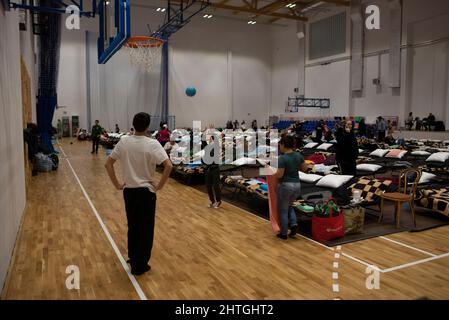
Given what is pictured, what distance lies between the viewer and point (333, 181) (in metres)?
6.64

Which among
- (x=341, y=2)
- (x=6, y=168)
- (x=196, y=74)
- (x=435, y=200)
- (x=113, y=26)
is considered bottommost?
(x=435, y=200)

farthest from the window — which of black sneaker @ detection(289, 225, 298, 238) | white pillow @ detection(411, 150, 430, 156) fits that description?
black sneaker @ detection(289, 225, 298, 238)

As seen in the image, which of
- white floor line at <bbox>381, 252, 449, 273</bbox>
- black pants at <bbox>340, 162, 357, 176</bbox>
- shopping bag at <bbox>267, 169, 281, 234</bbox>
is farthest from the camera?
black pants at <bbox>340, 162, 357, 176</bbox>

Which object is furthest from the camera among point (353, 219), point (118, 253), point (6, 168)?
point (353, 219)

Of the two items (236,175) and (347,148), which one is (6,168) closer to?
(236,175)

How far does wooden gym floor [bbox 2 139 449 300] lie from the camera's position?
3.53 m

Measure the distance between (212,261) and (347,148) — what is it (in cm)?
375

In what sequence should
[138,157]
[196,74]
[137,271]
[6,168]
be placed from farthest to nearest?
[196,74], [6,168], [137,271], [138,157]

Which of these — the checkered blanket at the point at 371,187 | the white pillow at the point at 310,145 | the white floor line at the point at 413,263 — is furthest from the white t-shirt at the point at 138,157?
the white pillow at the point at 310,145

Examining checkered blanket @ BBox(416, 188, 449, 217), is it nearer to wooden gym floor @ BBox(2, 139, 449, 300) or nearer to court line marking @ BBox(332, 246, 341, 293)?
wooden gym floor @ BBox(2, 139, 449, 300)

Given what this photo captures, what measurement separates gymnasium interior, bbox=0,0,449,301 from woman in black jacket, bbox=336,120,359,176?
0.04 m

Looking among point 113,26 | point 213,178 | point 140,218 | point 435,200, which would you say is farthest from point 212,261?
point 113,26

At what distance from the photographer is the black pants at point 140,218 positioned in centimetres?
359
